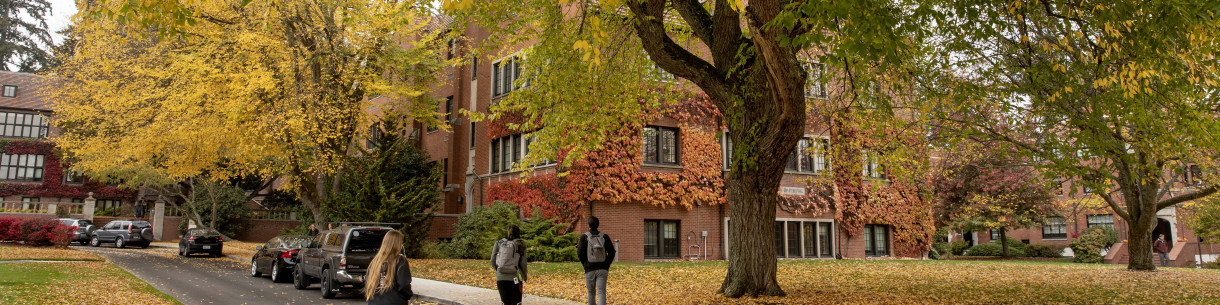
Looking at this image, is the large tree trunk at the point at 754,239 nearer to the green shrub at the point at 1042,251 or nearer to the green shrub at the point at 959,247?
Answer: the green shrub at the point at 959,247

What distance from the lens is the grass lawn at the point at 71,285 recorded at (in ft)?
40.5

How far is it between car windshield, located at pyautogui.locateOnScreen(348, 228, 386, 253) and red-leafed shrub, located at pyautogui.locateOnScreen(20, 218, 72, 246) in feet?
70.9

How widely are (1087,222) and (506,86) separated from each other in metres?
38.4

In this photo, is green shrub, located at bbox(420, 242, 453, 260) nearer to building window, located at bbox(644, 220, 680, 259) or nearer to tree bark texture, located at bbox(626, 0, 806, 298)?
building window, located at bbox(644, 220, 680, 259)

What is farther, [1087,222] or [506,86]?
[1087,222]

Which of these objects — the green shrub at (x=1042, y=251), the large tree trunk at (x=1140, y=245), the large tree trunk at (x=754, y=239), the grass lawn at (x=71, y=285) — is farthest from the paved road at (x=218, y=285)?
the green shrub at (x=1042, y=251)

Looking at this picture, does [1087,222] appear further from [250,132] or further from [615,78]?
[250,132]

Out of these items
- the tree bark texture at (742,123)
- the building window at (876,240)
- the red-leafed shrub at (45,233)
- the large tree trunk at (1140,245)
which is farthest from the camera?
the building window at (876,240)

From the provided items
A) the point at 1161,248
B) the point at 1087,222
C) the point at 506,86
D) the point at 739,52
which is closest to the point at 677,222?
the point at 506,86

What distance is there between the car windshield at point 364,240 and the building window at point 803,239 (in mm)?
16308

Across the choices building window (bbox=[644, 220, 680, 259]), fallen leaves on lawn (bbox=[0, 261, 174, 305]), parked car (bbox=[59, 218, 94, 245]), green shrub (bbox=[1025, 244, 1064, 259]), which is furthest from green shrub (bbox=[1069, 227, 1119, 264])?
parked car (bbox=[59, 218, 94, 245])

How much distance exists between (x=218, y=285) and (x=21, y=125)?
51.5 metres

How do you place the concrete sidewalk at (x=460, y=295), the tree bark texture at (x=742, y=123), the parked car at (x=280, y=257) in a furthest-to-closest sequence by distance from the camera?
the parked car at (x=280, y=257)
the concrete sidewalk at (x=460, y=295)
the tree bark texture at (x=742, y=123)

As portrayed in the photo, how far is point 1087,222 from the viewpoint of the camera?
46250 mm
